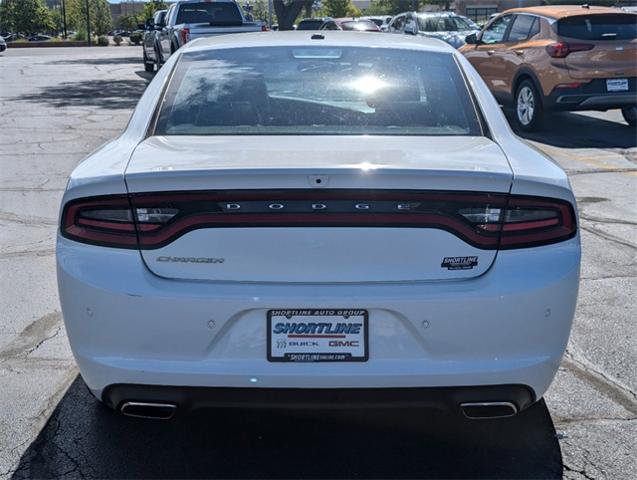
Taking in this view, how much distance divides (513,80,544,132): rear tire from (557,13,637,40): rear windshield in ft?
3.07

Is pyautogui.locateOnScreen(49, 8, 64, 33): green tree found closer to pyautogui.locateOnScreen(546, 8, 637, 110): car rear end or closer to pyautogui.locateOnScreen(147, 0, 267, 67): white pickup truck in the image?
pyautogui.locateOnScreen(147, 0, 267, 67): white pickup truck

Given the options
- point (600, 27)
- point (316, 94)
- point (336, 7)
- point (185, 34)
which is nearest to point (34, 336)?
point (316, 94)

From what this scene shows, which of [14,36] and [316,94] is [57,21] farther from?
[316,94]

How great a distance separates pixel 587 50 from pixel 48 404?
32.5 feet

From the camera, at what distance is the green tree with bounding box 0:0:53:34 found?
8731cm

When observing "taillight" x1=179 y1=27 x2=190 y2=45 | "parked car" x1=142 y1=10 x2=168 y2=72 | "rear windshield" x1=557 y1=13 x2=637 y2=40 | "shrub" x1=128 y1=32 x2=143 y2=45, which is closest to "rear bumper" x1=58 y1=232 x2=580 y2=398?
"rear windshield" x1=557 y1=13 x2=637 y2=40

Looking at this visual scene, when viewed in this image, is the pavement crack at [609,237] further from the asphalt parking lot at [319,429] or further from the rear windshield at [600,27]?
the rear windshield at [600,27]

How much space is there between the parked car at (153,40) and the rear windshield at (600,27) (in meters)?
12.4

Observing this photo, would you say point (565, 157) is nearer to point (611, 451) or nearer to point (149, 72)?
point (611, 451)

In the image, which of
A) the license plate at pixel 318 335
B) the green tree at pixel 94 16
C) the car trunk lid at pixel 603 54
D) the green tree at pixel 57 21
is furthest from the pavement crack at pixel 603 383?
the green tree at pixel 57 21

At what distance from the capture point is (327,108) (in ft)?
13.3

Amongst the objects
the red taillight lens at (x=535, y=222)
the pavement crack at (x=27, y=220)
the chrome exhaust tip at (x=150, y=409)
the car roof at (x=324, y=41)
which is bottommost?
the pavement crack at (x=27, y=220)

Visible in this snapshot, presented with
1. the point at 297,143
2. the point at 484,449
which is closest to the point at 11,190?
the point at 297,143

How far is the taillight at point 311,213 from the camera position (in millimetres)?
3086
